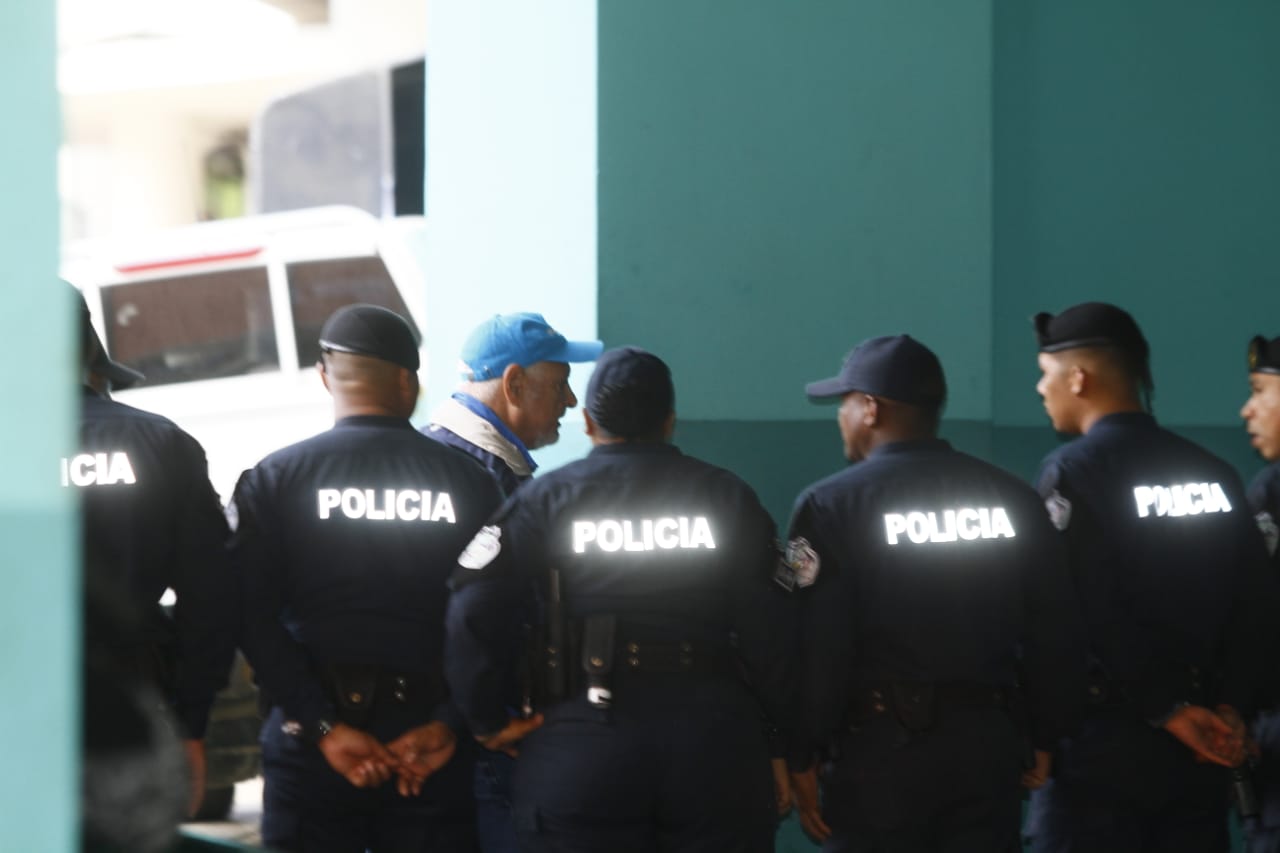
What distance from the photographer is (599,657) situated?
3.16 meters

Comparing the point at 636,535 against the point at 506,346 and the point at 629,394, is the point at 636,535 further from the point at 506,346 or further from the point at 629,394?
the point at 506,346

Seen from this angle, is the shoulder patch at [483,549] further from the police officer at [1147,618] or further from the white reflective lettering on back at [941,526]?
the police officer at [1147,618]

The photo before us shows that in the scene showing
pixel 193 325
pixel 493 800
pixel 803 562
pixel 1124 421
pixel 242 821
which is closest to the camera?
pixel 803 562

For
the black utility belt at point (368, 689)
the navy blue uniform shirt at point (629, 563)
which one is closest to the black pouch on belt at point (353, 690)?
the black utility belt at point (368, 689)

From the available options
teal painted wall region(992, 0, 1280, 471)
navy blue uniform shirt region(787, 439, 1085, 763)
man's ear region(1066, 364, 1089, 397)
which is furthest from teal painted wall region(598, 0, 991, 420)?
navy blue uniform shirt region(787, 439, 1085, 763)

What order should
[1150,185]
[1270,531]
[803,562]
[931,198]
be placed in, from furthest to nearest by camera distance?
[1150,185], [931,198], [1270,531], [803,562]

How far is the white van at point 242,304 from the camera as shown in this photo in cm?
932

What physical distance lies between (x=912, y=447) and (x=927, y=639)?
412 millimetres

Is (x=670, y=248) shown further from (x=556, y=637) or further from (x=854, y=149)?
(x=556, y=637)

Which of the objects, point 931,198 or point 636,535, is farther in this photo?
point 931,198

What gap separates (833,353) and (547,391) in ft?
3.34

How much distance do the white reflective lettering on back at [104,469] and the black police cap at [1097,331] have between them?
209 cm

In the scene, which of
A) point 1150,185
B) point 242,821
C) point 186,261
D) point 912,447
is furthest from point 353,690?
point 186,261

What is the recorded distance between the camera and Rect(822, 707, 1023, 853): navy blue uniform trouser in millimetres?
3369
